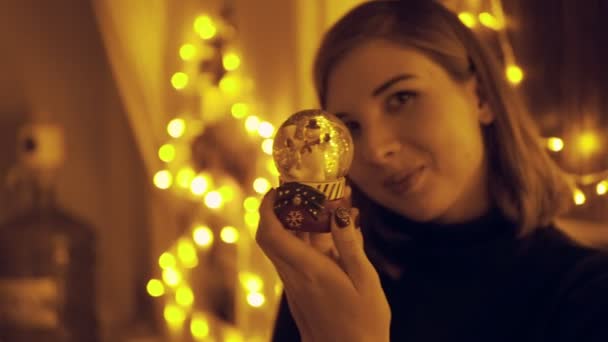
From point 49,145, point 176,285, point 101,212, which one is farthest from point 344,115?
point 101,212

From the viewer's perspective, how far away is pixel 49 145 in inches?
68.7

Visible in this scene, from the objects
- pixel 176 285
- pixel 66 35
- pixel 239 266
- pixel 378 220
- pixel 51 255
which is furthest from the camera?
Answer: pixel 66 35

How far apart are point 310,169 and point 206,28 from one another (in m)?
1.10

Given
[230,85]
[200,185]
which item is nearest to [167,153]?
[200,185]

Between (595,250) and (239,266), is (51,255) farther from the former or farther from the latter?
(595,250)

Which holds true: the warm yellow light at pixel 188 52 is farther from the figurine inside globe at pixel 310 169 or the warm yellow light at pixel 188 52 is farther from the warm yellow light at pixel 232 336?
the figurine inside globe at pixel 310 169

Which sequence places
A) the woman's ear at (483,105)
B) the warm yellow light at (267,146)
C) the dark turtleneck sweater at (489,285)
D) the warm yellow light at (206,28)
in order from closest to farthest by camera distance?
1. the dark turtleneck sweater at (489,285)
2. the woman's ear at (483,105)
3. the warm yellow light at (267,146)
4. the warm yellow light at (206,28)

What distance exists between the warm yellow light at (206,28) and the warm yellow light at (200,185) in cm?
42

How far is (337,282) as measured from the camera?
0.55m

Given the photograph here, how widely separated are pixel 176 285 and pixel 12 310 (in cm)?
56

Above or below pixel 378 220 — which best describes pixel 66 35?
above

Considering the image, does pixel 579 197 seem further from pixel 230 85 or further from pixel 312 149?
pixel 230 85

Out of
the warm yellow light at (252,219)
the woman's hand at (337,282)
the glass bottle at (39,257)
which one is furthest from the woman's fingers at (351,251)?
the glass bottle at (39,257)

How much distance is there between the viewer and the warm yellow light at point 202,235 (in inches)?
59.8
